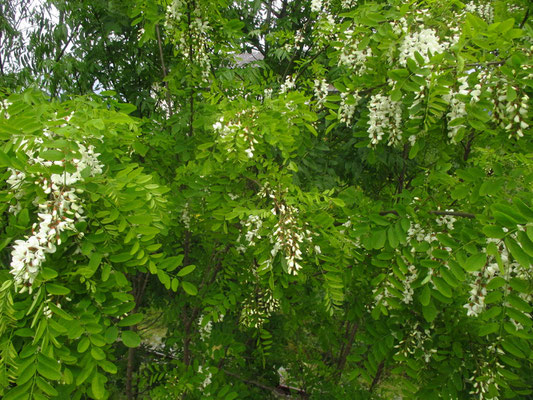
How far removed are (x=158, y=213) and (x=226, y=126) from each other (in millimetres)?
657

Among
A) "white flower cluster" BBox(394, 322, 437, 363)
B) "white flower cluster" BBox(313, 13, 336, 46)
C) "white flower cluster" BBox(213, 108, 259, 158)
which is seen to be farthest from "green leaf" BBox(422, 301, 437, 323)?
"white flower cluster" BBox(313, 13, 336, 46)

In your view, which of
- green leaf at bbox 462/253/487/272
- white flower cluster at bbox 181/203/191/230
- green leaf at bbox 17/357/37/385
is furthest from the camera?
white flower cluster at bbox 181/203/191/230

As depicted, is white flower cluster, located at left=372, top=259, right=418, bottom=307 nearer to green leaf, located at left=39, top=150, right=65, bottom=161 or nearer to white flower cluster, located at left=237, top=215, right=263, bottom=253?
Result: white flower cluster, located at left=237, top=215, right=263, bottom=253

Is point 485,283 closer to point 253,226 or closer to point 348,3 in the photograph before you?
point 253,226

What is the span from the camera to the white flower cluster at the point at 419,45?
6.18ft

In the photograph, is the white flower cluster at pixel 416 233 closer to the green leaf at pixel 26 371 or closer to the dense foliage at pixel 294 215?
the dense foliage at pixel 294 215

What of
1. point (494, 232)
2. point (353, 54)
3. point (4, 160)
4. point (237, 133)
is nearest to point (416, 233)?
point (494, 232)

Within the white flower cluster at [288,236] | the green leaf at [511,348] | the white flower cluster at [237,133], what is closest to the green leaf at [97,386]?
the white flower cluster at [288,236]

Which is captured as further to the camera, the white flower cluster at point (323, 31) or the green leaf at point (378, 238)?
the white flower cluster at point (323, 31)

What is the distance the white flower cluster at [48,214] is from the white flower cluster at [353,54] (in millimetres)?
1659

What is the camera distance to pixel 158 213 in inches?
67.2

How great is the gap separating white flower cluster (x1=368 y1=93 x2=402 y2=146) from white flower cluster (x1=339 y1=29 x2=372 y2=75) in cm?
29

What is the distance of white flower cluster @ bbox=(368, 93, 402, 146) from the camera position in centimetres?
212

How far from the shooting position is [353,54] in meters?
2.42
